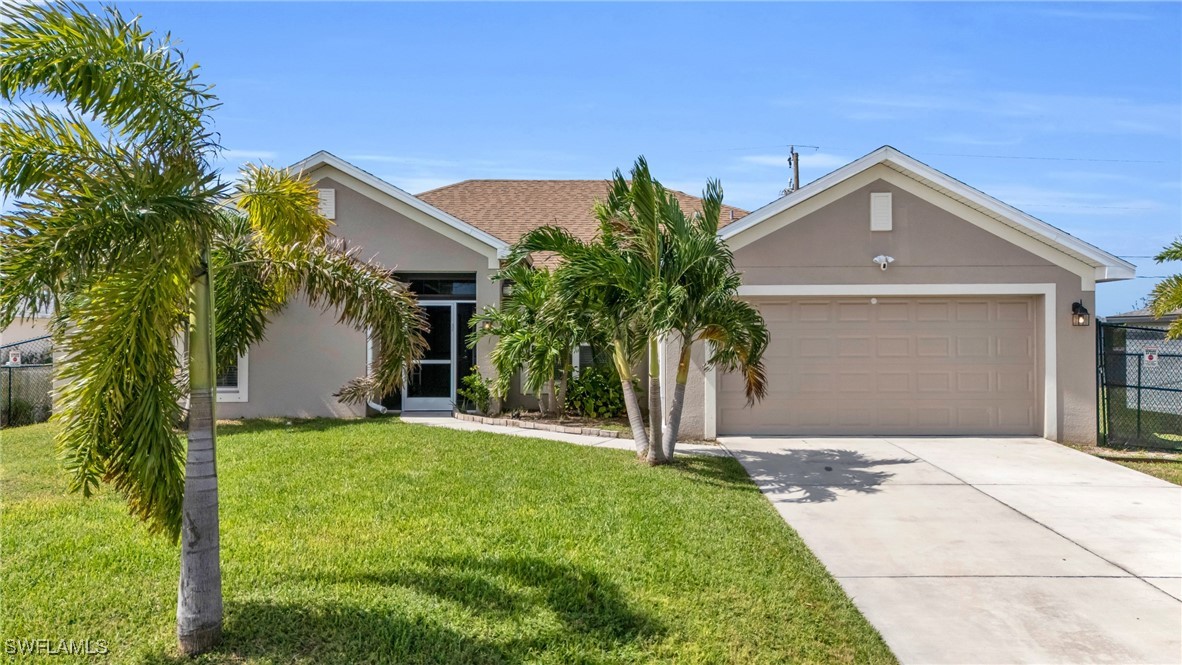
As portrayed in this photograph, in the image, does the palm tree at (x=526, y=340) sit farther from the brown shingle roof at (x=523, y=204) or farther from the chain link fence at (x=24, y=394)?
the chain link fence at (x=24, y=394)

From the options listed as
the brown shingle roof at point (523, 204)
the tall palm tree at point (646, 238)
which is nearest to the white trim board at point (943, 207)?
the tall palm tree at point (646, 238)

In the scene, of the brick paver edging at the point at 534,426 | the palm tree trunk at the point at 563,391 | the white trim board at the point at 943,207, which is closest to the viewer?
the white trim board at the point at 943,207

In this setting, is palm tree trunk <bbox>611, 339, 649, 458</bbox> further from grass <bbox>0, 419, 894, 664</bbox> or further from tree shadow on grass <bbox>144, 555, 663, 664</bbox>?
tree shadow on grass <bbox>144, 555, 663, 664</bbox>

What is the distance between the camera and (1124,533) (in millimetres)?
7090

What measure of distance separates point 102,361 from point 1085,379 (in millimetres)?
13035

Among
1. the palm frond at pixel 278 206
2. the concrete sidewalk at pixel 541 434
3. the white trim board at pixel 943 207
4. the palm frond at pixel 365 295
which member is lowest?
the concrete sidewalk at pixel 541 434

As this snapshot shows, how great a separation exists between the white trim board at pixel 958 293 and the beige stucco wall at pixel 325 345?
15.1 feet

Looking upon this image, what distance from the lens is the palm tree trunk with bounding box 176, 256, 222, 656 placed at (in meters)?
4.34

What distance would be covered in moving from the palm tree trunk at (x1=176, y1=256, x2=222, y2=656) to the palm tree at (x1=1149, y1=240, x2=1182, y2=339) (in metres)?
11.4

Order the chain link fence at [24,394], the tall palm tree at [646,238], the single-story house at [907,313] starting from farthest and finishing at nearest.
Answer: the chain link fence at [24,394]
the single-story house at [907,313]
the tall palm tree at [646,238]

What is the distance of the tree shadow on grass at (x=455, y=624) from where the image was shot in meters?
4.34

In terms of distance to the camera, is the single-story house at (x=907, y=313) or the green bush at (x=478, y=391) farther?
the green bush at (x=478, y=391)

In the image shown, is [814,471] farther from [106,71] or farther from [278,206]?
[106,71]

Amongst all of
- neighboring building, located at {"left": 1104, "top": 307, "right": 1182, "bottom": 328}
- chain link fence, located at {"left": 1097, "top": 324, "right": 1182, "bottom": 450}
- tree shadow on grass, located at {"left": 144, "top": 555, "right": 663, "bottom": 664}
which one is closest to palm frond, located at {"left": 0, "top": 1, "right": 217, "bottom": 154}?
tree shadow on grass, located at {"left": 144, "top": 555, "right": 663, "bottom": 664}
